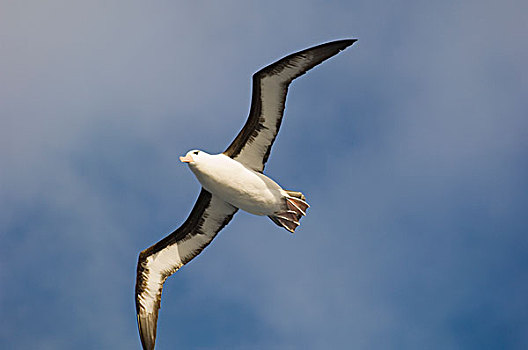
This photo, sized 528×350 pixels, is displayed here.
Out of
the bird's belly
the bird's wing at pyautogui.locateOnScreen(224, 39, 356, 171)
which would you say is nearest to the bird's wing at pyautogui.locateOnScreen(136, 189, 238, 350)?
the bird's belly

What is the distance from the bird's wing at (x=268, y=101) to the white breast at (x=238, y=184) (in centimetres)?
54

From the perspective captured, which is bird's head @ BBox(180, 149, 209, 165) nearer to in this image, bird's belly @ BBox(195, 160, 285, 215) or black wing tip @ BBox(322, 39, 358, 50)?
bird's belly @ BBox(195, 160, 285, 215)

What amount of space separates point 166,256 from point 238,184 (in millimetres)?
4314

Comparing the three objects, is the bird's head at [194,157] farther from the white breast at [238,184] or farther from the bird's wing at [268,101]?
the bird's wing at [268,101]

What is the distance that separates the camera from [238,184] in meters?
19.2

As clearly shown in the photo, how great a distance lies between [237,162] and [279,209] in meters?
2.02

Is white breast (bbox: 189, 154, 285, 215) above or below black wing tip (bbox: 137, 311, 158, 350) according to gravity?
above

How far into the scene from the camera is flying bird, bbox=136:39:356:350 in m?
18.6

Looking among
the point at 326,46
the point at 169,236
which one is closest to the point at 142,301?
the point at 169,236

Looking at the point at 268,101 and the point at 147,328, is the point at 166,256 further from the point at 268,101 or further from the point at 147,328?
the point at 268,101

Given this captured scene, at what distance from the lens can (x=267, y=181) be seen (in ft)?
64.5

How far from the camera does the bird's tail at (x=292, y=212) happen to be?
19.8m

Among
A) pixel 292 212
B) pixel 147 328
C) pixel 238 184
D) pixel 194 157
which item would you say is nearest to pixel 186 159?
pixel 194 157
